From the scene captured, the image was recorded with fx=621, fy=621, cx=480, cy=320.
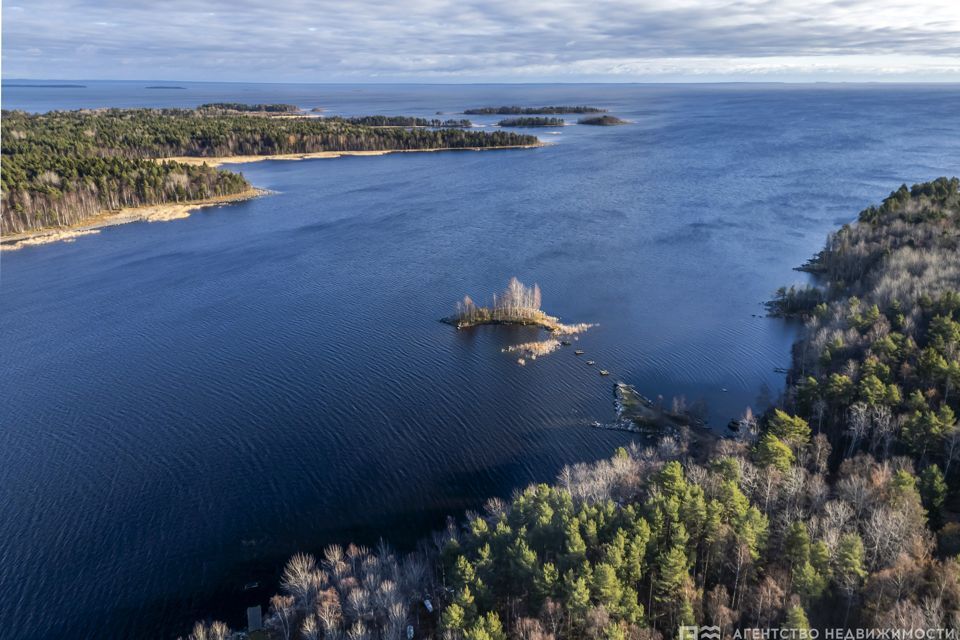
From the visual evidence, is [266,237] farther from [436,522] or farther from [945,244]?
[945,244]

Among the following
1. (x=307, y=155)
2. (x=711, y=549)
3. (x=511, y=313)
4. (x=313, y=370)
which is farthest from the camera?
(x=307, y=155)

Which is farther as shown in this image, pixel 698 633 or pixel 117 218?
pixel 117 218

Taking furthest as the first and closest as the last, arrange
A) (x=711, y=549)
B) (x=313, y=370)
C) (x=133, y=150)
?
1. (x=133, y=150)
2. (x=313, y=370)
3. (x=711, y=549)

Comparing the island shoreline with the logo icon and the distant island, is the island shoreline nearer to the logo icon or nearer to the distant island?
the distant island

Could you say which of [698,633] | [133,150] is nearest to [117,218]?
[133,150]

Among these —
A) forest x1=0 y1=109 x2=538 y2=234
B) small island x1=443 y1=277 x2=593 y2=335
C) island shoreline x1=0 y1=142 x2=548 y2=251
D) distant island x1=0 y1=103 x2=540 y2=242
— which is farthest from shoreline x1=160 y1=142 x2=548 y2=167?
small island x1=443 y1=277 x2=593 y2=335

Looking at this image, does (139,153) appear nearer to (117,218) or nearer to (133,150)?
(133,150)

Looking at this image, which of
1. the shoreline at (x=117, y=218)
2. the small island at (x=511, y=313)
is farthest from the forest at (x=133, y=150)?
the small island at (x=511, y=313)
